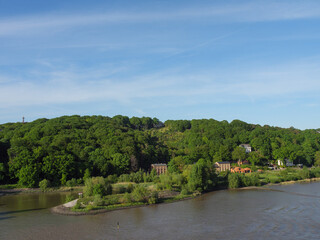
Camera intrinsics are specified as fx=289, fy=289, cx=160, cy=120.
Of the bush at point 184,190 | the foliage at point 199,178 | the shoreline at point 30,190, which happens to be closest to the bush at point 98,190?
the bush at point 184,190

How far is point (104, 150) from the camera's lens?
7688cm

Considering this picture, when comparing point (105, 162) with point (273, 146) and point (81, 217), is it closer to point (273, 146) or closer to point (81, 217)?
point (81, 217)

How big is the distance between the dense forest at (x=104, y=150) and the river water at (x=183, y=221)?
14856mm

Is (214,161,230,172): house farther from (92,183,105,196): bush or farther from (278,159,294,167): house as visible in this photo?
(92,183,105,196): bush

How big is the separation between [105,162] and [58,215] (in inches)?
1329

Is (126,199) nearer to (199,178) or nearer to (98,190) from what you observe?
(98,190)

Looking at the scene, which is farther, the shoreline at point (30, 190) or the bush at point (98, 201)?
the shoreline at point (30, 190)

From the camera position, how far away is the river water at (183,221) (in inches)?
1126

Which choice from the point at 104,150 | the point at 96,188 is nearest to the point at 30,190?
the point at 96,188

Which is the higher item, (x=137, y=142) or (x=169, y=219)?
(x=137, y=142)

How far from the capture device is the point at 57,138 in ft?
247

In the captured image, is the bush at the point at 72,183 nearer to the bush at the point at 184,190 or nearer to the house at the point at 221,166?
the bush at the point at 184,190

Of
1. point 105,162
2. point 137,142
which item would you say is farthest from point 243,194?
point 137,142

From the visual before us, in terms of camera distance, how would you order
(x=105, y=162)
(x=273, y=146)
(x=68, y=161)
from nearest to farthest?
(x=68, y=161) → (x=105, y=162) → (x=273, y=146)
